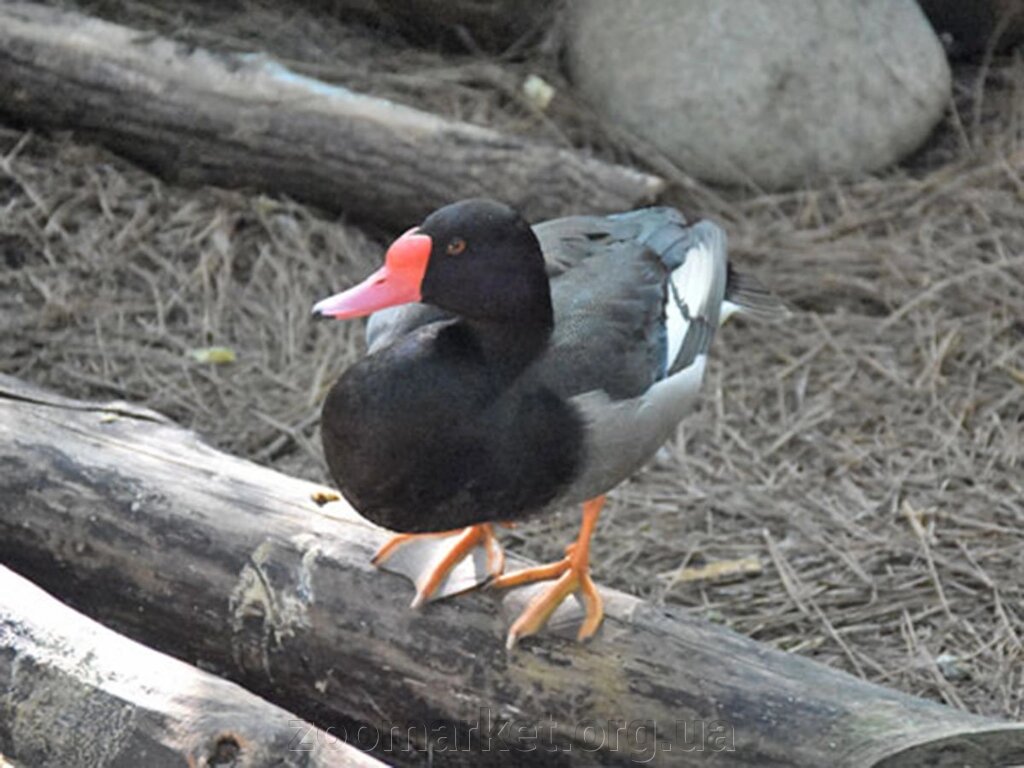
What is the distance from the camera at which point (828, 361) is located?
404 centimetres

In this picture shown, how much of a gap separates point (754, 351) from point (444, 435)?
1901 mm

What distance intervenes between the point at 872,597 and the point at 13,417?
1.77 m

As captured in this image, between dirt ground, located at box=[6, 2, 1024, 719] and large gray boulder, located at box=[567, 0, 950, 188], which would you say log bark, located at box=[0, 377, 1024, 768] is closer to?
dirt ground, located at box=[6, 2, 1024, 719]

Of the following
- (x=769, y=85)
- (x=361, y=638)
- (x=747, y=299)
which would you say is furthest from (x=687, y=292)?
(x=769, y=85)

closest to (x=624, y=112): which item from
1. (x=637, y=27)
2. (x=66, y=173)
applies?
(x=637, y=27)

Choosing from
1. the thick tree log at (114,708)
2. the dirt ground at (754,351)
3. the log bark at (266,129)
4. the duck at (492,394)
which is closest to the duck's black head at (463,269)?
the duck at (492,394)

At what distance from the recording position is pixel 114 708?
208 cm

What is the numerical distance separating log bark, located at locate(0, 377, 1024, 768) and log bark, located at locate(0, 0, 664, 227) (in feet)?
5.12

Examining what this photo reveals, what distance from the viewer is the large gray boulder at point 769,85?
15.2 ft

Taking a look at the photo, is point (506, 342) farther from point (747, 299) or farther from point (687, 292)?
point (747, 299)

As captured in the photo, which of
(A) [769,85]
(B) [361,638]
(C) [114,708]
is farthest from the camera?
(A) [769,85]

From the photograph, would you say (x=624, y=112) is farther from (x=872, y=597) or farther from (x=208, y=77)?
(x=872, y=597)

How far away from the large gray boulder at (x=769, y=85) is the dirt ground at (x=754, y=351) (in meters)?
0.10

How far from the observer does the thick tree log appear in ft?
6.40
